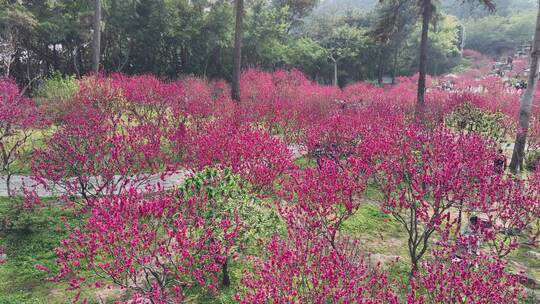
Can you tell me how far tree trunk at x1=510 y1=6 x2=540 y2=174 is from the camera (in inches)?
455

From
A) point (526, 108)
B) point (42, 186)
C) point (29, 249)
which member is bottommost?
point (29, 249)

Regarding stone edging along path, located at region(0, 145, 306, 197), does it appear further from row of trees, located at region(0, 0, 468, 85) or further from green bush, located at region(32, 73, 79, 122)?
row of trees, located at region(0, 0, 468, 85)

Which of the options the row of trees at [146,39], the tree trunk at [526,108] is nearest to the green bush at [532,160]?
the tree trunk at [526,108]

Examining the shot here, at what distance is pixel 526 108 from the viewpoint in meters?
12.0

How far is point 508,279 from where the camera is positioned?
3.75m

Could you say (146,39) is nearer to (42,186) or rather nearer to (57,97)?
(57,97)

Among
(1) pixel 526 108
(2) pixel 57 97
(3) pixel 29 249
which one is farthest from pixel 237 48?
(3) pixel 29 249

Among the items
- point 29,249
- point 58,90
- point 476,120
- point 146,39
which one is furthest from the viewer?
point 146,39

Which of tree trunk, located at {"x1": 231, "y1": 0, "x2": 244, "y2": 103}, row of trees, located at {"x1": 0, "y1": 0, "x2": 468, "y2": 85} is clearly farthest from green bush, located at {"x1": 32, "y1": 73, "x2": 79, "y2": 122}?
tree trunk, located at {"x1": 231, "y1": 0, "x2": 244, "y2": 103}

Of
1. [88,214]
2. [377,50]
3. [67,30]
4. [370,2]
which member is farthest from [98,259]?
[370,2]

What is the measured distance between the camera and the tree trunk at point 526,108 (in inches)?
455

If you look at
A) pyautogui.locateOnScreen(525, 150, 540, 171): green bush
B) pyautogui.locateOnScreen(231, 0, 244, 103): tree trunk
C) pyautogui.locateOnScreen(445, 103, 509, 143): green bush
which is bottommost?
pyautogui.locateOnScreen(525, 150, 540, 171): green bush

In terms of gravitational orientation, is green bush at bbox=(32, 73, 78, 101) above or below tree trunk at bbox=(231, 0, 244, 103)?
below

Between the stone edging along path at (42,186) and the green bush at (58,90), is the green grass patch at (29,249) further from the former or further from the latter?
the green bush at (58,90)
